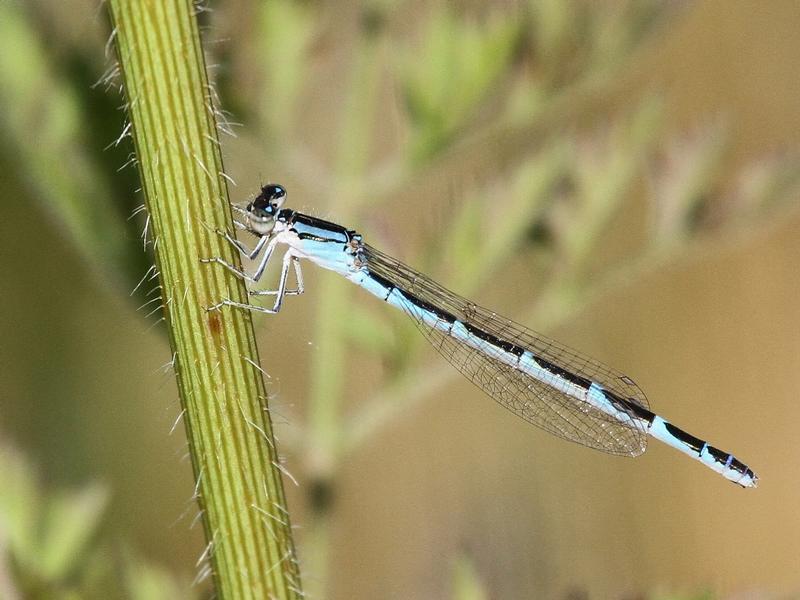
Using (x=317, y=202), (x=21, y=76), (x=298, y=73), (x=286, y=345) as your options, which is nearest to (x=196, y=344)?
(x=21, y=76)

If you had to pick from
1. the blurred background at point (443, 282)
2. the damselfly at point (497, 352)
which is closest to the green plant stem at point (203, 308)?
the blurred background at point (443, 282)

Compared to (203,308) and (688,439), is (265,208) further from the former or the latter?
(688,439)

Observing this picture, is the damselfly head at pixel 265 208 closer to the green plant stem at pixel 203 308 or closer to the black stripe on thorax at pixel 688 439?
the green plant stem at pixel 203 308

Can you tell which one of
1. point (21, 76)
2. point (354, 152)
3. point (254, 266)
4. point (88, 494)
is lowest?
point (88, 494)

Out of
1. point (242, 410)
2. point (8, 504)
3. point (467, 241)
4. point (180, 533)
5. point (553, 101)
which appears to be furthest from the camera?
point (180, 533)

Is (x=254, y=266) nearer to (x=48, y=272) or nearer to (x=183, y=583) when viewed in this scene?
(x=183, y=583)

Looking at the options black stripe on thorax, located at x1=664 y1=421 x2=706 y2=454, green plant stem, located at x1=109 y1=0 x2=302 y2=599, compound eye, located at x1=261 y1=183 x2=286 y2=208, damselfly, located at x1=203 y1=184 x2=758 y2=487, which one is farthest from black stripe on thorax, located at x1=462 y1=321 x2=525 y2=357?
green plant stem, located at x1=109 y1=0 x2=302 y2=599
